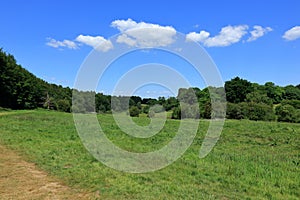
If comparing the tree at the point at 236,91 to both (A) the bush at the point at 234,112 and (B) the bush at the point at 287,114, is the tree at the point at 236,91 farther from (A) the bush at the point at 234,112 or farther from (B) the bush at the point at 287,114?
(B) the bush at the point at 287,114

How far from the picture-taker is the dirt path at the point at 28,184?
24.2ft

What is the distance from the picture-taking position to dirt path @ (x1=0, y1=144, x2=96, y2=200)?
24.2ft

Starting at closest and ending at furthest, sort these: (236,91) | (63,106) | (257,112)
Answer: (257,112), (236,91), (63,106)

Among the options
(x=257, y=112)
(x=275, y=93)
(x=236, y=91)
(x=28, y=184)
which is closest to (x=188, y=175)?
(x=28, y=184)

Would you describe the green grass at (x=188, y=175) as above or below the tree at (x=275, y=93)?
below

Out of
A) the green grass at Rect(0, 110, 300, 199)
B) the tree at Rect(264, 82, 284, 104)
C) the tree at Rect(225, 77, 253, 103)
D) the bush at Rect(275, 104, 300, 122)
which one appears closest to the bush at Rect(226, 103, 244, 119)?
the bush at Rect(275, 104, 300, 122)

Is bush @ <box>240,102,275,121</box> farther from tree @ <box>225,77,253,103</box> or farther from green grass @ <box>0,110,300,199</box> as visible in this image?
green grass @ <box>0,110,300,199</box>

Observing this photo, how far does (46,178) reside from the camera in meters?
8.95

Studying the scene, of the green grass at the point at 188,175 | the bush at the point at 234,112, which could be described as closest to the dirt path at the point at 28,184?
the green grass at the point at 188,175

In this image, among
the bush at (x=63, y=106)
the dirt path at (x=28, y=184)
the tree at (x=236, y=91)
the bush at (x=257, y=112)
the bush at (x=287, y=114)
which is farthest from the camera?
the bush at (x=63, y=106)

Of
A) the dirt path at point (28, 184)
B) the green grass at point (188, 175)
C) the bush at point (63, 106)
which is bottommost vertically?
the dirt path at point (28, 184)

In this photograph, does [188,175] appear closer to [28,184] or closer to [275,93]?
[28,184]

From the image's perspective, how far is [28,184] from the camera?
27.6 feet

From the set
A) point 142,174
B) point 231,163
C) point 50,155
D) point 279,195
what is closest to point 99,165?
point 142,174
